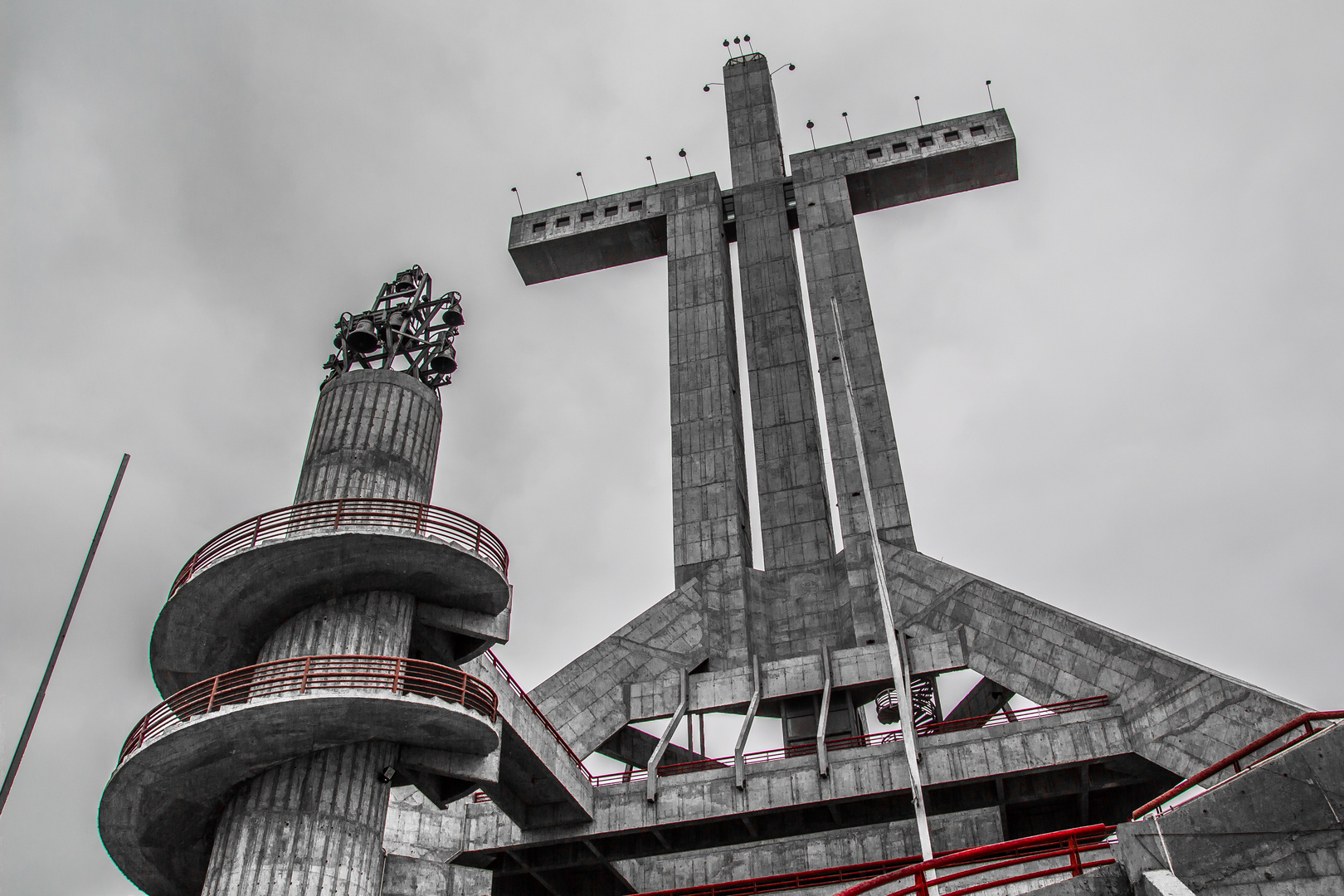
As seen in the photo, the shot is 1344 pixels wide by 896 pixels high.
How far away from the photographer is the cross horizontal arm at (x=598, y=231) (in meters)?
45.1

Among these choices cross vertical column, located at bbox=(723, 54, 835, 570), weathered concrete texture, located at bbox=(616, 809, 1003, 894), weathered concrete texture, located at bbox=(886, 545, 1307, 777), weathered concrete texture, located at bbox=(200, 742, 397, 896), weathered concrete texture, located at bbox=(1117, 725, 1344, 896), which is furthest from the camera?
cross vertical column, located at bbox=(723, 54, 835, 570)

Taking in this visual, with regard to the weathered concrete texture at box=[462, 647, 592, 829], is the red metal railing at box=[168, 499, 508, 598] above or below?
above

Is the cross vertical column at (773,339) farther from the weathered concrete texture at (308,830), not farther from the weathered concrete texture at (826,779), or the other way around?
the weathered concrete texture at (308,830)

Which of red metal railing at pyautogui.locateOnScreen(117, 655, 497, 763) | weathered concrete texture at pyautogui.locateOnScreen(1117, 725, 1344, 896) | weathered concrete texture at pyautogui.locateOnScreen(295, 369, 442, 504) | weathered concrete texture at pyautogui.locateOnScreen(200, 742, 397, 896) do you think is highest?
weathered concrete texture at pyautogui.locateOnScreen(295, 369, 442, 504)

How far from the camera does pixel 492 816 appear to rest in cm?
2655

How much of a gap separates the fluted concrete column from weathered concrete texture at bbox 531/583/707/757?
7.90 meters

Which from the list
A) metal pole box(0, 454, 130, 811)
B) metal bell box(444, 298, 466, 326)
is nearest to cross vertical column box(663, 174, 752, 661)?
metal bell box(444, 298, 466, 326)

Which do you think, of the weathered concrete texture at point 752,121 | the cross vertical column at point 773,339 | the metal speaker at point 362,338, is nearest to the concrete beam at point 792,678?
the cross vertical column at point 773,339

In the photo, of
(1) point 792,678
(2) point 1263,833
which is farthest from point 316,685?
(1) point 792,678

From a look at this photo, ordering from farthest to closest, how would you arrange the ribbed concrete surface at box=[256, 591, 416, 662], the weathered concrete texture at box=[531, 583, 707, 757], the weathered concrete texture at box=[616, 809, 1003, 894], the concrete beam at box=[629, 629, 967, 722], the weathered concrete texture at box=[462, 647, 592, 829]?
the concrete beam at box=[629, 629, 967, 722] < the weathered concrete texture at box=[531, 583, 707, 757] < the weathered concrete texture at box=[616, 809, 1003, 894] < the weathered concrete texture at box=[462, 647, 592, 829] < the ribbed concrete surface at box=[256, 591, 416, 662]

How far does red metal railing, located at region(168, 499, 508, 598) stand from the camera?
2138cm

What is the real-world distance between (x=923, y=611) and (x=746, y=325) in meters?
14.5

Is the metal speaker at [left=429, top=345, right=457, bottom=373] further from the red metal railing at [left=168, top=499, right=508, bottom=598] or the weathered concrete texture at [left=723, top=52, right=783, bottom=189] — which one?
the weathered concrete texture at [left=723, top=52, right=783, bottom=189]

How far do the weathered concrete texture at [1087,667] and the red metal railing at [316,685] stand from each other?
14264mm
